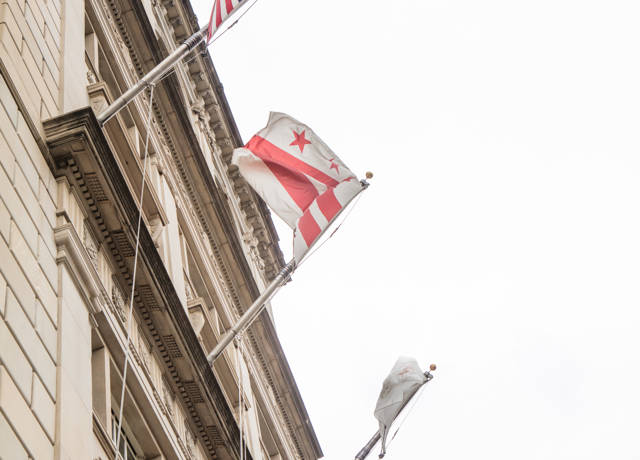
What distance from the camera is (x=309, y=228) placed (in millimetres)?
18250

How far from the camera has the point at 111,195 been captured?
1499 cm

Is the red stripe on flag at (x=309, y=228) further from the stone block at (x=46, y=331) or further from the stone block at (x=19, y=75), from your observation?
the stone block at (x=46, y=331)

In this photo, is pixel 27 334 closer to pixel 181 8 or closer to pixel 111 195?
pixel 111 195

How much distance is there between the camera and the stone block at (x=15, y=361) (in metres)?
10.4

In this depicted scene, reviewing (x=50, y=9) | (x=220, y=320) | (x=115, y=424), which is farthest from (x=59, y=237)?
(x=220, y=320)

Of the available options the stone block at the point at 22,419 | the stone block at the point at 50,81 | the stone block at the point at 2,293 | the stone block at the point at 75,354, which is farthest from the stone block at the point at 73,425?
the stone block at the point at 50,81

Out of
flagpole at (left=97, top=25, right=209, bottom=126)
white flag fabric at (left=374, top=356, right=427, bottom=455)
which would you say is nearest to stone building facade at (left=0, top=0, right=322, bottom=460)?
flagpole at (left=97, top=25, right=209, bottom=126)

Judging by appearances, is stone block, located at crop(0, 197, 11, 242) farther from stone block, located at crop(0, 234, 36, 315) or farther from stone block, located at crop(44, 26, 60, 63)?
stone block, located at crop(44, 26, 60, 63)

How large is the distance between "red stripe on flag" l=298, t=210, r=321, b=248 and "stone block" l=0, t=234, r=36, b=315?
7110 millimetres

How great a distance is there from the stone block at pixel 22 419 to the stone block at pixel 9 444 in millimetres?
72

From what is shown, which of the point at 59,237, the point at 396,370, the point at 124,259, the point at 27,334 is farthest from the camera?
the point at 396,370

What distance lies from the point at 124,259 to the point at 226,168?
16.5 metres

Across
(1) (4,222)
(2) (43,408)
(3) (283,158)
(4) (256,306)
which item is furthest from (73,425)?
(3) (283,158)

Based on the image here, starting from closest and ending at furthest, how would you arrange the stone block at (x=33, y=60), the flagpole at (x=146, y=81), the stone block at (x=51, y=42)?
the stone block at (x=33, y=60), the stone block at (x=51, y=42), the flagpole at (x=146, y=81)
